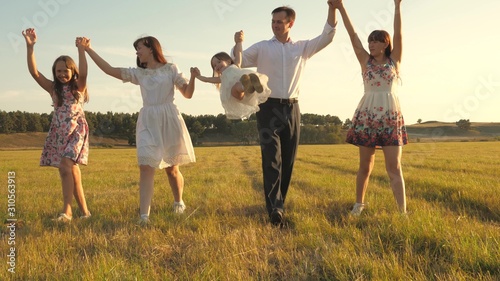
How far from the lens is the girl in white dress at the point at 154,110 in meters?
4.88

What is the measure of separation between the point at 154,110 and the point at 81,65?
106cm

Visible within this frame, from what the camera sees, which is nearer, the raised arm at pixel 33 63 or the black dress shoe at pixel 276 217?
the black dress shoe at pixel 276 217

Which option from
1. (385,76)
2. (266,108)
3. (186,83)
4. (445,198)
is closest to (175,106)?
(186,83)

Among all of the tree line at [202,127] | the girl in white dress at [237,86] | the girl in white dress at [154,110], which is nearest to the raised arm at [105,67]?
the girl in white dress at [154,110]

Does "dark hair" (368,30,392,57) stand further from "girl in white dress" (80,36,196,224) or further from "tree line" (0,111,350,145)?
"tree line" (0,111,350,145)

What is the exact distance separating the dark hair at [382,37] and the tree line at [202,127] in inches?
2783

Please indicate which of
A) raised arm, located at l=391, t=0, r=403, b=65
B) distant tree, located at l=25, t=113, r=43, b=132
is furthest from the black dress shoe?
distant tree, located at l=25, t=113, r=43, b=132

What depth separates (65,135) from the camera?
16.8ft

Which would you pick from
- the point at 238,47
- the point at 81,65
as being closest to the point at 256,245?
the point at 238,47

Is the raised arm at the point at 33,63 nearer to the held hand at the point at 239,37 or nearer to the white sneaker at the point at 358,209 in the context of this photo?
the held hand at the point at 239,37

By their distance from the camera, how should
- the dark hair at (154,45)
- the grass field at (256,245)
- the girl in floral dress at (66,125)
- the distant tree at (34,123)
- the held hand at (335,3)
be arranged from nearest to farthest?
the grass field at (256,245)
the held hand at (335,3)
the dark hair at (154,45)
the girl in floral dress at (66,125)
the distant tree at (34,123)

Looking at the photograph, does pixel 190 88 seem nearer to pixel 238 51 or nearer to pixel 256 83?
pixel 238 51

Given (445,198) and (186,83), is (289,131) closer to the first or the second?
(186,83)

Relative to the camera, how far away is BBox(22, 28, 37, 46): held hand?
196 inches
